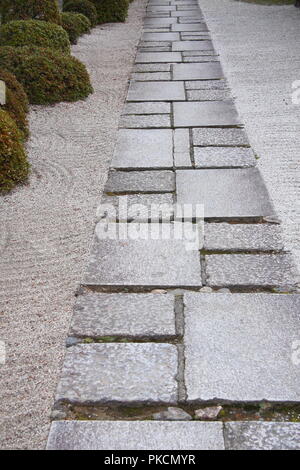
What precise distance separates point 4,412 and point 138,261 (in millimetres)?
1029

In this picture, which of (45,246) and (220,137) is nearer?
(45,246)

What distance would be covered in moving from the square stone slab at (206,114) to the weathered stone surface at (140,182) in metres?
1.07

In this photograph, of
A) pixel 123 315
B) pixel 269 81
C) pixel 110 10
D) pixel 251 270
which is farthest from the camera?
pixel 110 10

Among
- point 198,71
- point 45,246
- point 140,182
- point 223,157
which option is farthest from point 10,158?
point 198,71

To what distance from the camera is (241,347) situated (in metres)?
1.95

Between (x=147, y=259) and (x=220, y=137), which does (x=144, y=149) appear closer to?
(x=220, y=137)

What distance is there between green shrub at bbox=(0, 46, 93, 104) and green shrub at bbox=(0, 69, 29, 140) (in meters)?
0.49

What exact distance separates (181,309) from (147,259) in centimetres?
44

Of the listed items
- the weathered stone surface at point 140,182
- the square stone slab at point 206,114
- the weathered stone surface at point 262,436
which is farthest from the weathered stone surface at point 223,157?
the weathered stone surface at point 262,436

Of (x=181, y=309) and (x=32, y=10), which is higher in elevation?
(x=32, y=10)

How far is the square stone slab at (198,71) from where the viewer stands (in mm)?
5895

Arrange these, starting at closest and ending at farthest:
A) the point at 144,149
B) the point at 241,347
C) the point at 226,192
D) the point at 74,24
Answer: the point at 241,347 < the point at 226,192 < the point at 144,149 < the point at 74,24

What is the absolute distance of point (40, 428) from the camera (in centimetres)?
163

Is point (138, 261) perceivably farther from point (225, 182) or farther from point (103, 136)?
point (103, 136)
